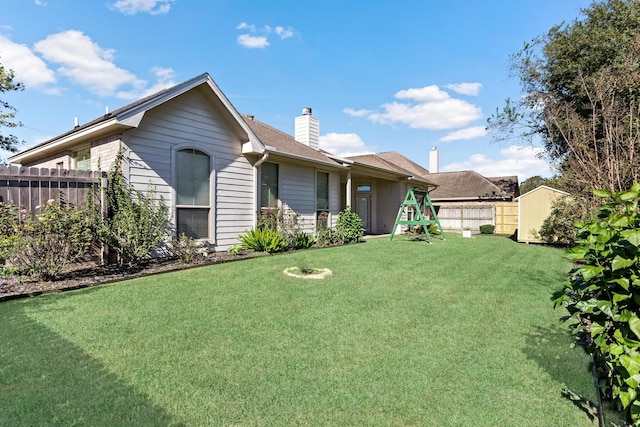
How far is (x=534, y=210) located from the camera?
14203mm

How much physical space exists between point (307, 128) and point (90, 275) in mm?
9989

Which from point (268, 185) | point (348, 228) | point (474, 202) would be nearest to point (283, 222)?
point (268, 185)

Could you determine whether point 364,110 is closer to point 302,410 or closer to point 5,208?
point 5,208

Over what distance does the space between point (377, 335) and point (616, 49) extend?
50.9 feet

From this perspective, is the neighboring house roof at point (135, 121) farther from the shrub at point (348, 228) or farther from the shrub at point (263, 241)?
the shrub at point (348, 228)

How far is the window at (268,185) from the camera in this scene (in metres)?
10.3

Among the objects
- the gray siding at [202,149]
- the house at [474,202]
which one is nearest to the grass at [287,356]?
the gray siding at [202,149]

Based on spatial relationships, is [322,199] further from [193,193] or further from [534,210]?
[534,210]

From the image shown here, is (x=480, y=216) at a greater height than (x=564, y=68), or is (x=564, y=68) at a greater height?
(x=564, y=68)

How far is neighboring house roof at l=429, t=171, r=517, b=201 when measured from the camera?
24266 mm

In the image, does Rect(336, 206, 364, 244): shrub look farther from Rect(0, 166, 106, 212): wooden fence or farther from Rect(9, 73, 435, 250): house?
Rect(0, 166, 106, 212): wooden fence

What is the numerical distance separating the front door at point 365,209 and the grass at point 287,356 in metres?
13.2

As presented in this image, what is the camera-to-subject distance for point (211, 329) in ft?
11.9

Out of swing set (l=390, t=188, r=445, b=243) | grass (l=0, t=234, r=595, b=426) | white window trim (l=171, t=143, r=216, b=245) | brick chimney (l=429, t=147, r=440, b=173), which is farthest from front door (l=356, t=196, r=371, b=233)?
brick chimney (l=429, t=147, r=440, b=173)
